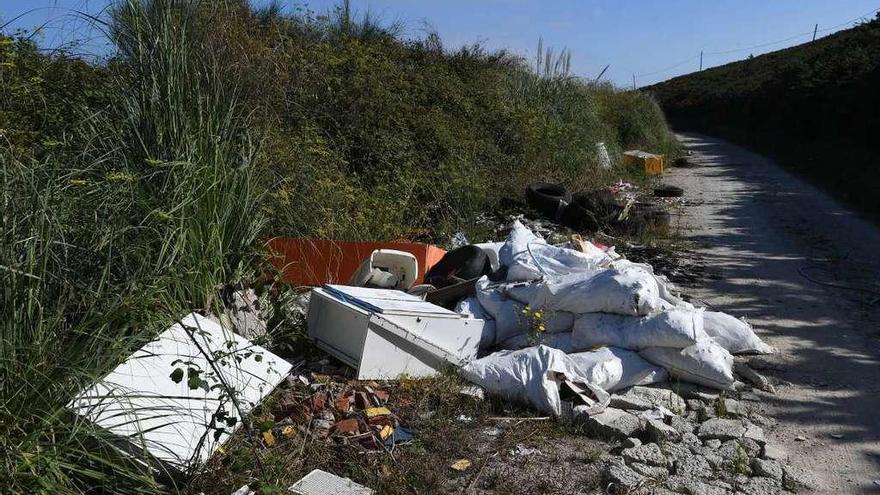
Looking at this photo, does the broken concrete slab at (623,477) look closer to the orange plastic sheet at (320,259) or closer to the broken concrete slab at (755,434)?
the broken concrete slab at (755,434)

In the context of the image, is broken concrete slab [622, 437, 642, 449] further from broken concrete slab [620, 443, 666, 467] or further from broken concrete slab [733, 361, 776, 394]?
broken concrete slab [733, 361, 776, 394]

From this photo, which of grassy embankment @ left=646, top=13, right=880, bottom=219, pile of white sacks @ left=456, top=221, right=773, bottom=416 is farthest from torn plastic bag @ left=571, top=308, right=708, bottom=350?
grassy embankment @ left=646, top=13, right=880, bottom=219

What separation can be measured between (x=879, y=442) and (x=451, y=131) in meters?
7.18

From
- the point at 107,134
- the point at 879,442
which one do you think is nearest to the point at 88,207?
the point at 107,134

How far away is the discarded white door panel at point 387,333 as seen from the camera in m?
4.29

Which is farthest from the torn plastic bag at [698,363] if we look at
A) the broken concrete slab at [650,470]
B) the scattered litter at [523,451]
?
the scattered litter at [523,451]

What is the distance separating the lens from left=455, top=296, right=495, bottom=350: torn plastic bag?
5.05m

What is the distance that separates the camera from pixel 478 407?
417 cm

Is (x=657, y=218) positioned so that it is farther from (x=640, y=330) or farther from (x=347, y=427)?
(x=347, y=427)

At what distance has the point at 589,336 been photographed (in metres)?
4.84

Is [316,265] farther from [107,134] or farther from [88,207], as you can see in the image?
[88,207]

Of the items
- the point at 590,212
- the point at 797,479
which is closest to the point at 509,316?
the point at 797,479

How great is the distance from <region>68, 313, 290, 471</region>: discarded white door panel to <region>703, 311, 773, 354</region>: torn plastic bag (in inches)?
114

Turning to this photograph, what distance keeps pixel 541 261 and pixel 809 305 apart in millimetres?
2496
